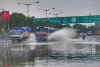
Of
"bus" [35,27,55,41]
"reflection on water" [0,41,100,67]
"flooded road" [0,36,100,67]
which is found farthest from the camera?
"bus" [35,27,55,41]

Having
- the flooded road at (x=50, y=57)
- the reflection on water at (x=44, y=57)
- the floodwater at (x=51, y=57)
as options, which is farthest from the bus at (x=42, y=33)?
the reflection on water at (x=44, y=57)

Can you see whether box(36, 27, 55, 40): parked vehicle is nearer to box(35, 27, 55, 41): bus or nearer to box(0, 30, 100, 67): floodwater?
box(35, 27, 55, 41): bus

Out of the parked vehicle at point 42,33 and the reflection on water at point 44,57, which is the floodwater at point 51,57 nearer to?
the reflection on water at point 44,57

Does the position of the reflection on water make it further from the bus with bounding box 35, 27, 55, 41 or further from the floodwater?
the bus with bounding box 35, 27, 55, 41

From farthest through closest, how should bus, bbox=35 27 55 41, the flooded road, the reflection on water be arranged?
bus, bbox=35 27 55 41
the reflection on water
the flooded road

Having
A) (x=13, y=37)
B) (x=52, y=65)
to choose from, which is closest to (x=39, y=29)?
(x=13, y=37)

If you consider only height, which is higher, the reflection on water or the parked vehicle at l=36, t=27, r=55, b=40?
the parked vehicle at l=36, t=27, r=55, b=40

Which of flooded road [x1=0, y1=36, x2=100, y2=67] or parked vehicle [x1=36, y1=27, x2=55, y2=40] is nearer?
flooded road [x1=0, y1=36, x2=100, y2=67]

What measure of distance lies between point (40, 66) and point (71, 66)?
1.53 meters

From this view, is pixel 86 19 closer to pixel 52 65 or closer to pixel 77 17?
pixel 77 17

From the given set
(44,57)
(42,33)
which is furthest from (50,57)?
(42,33)

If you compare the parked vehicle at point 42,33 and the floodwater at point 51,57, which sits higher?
the parked vehicle at point 42,33

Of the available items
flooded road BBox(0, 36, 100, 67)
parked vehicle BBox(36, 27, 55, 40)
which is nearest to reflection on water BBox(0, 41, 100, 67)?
flooded road BBox(0, 36, 100, 67)

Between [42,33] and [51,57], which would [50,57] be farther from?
[42,33]
